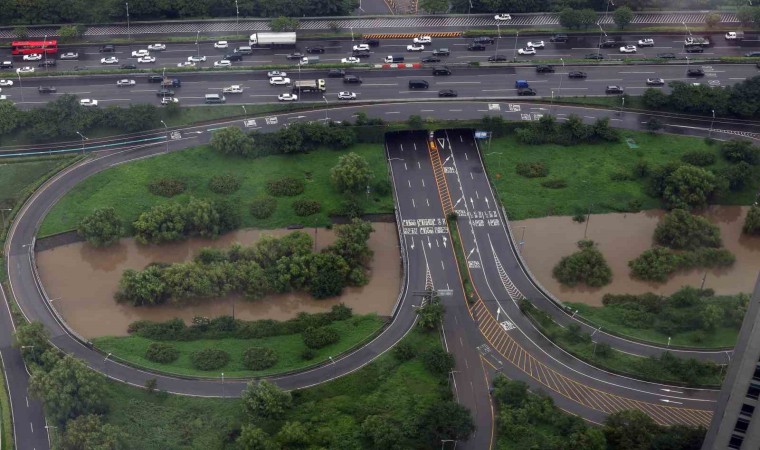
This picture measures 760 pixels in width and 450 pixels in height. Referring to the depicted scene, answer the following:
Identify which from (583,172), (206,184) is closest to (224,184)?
(206,184)

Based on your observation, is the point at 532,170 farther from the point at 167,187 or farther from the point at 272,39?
the point at 167,187

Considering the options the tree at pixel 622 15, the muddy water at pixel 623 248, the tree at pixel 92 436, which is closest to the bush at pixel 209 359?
the tree at pixel 92 436

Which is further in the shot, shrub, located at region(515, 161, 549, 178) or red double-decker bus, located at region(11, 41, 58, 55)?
red double-decker bus, located at region(11, 41, 58, 55)

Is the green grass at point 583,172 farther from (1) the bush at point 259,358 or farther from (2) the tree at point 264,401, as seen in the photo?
(2) the tree at point 264,401

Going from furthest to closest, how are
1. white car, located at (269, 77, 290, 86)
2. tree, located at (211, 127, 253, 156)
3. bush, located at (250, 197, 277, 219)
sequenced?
white car, located at (269, 77, 290, 86), tree, located at (211, 127, 253, 156), bush, located at (250, 197, 277, 219)

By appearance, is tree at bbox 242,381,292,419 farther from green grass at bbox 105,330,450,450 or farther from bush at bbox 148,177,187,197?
bush at bbox 148,177,187,197

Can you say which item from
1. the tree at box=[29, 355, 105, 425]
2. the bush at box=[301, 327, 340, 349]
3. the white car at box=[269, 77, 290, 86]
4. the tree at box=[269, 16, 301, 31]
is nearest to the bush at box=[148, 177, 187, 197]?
the white car at box=[269, 77, 290, 86]
